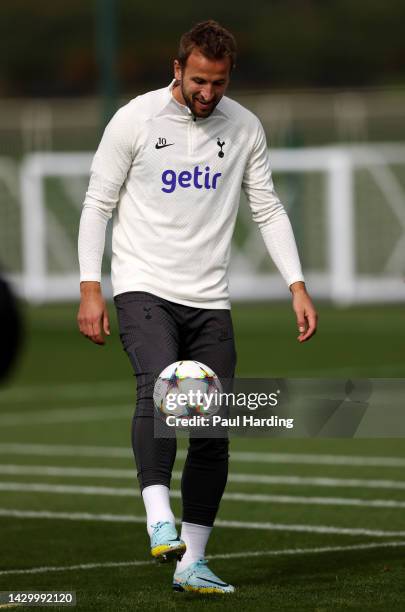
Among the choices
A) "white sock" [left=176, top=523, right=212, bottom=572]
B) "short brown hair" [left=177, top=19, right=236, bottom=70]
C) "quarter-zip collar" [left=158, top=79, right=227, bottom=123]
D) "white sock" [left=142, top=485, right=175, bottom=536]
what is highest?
"short brown hair" [left=177, top=19, right=236, bottom=70]

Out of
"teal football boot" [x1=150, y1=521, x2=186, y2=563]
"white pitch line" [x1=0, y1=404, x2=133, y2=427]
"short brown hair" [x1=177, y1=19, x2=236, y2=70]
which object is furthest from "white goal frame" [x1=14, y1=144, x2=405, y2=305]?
"teal football boot" [x1=150, y1=521, x2=186, y2=563]

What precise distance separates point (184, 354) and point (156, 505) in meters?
0.76

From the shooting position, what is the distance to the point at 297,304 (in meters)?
7.57

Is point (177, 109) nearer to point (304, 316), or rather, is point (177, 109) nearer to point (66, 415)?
point (304, 316)

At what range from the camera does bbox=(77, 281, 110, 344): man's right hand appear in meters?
7.33

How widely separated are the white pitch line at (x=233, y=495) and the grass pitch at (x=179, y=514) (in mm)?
12

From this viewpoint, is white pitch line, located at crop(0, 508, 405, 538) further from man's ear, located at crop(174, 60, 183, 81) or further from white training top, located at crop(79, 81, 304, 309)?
man's ear, located at crop(174, 60, 183, 81)

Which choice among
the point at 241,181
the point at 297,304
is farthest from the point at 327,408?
the point at 241,181

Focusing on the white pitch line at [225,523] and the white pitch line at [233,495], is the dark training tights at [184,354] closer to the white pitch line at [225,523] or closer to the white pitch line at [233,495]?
the white pitch line at [225,523]

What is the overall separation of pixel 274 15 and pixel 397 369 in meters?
45.6

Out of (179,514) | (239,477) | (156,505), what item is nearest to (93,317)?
(156,505)

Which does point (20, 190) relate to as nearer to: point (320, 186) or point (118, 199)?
point (320, 186)

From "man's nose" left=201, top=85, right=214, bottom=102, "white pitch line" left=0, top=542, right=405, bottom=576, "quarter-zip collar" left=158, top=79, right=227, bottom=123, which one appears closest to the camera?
"man's nose" left=201, top=85, right=214, bottom=102

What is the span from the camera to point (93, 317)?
24.0 feet
